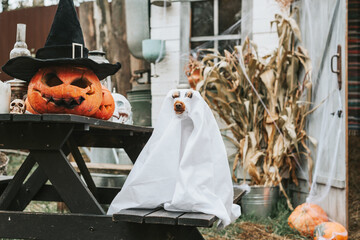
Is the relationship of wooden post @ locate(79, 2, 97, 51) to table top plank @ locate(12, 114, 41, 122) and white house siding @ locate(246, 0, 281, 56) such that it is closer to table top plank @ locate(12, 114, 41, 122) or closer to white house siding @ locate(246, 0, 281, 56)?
white house siding @ locate(246, 0, 281, 56)

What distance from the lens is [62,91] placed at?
76.4 inches

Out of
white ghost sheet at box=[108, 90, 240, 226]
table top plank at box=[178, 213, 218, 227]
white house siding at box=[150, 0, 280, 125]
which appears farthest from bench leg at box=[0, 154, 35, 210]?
white house siding at box=[150, 0, 280, 125]

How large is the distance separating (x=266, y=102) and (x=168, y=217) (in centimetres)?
266

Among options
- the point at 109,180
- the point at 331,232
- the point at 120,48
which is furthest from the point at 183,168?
the point at 120,48

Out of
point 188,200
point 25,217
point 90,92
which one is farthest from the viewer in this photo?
point 90,92

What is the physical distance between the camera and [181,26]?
4.41 meters

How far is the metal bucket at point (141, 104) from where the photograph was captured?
4512 millimetres

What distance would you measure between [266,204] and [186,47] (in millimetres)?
1691

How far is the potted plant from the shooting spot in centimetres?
385

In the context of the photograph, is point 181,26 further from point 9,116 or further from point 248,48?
point 9,116

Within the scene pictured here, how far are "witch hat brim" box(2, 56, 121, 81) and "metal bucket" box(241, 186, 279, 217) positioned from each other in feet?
6.73

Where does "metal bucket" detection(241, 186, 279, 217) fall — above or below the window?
below

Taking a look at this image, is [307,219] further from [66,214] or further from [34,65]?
[34,65]

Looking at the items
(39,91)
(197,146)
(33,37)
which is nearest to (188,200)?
(197,146)
